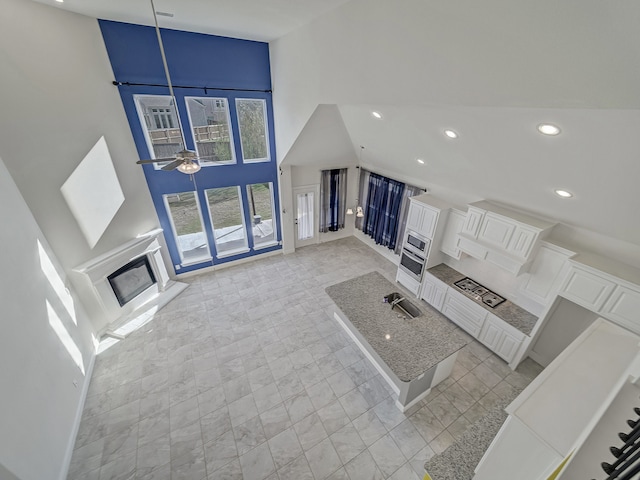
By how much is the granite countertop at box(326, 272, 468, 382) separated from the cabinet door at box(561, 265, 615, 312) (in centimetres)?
146

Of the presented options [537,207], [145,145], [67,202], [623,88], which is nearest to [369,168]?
[537,207]

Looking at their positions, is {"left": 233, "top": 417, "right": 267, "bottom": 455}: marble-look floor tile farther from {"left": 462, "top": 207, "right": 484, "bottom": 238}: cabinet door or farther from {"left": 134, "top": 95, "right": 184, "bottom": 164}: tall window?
{"left": 134, "top": 95, "right": 184, "bottom": 164}: tall window

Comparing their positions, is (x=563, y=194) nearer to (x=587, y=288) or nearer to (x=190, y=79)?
(x=587, y=288)

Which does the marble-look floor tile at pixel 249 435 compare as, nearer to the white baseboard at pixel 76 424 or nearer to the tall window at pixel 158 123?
the white baseboard at pixel 76 424

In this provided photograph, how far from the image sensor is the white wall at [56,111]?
3369 mm

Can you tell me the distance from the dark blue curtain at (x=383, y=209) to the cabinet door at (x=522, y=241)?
8.72ft

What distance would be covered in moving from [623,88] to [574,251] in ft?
9.23

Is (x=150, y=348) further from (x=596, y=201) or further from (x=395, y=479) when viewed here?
(x=596, y=201)

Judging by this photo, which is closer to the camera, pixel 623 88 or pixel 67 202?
pixel 623 88

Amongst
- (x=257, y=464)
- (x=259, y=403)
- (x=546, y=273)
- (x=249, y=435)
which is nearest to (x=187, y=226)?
(x=259, y=403)

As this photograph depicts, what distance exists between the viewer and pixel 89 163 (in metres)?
4.25

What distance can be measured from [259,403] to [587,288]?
458 cm

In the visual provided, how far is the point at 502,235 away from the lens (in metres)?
4.01

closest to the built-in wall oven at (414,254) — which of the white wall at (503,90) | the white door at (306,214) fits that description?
the white wall at (503,90)
